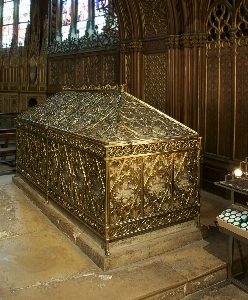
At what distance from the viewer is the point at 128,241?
122 inches

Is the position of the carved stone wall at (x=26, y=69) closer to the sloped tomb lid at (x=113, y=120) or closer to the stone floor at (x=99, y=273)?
the sloped tomb lid at (x=113, y=120)

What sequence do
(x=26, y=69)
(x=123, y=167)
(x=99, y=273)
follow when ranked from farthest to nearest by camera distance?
(x=26, y=69) < (x=123, y=167) < (x=99, y=273)

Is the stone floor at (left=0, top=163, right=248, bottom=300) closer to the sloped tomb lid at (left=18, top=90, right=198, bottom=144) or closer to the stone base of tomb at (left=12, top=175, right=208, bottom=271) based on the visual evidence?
the stone base of tomb at (left=12, top=175, right=208, bottom=271)

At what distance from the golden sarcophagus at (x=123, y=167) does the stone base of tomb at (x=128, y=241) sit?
67 millimetres

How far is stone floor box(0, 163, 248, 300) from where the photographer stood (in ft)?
8.50

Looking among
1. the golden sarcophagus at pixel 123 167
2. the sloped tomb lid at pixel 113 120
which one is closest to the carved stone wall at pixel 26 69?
the sloped tomb lid at pixel 113 120

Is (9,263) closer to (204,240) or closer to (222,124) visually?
(204,240)

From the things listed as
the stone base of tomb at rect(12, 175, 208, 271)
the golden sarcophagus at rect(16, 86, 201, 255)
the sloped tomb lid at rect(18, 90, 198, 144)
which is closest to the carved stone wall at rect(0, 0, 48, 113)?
the sloped tomb lid at rect(18, 90, 198, 144)

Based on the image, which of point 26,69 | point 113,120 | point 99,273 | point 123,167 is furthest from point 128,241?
point 26,69

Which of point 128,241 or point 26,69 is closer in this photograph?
point 128,241

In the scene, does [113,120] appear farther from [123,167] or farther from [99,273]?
[99,273]

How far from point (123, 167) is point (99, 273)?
2.82ft

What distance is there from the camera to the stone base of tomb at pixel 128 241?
2971 mm

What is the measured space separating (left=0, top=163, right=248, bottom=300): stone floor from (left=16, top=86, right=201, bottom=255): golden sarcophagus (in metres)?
0.27
